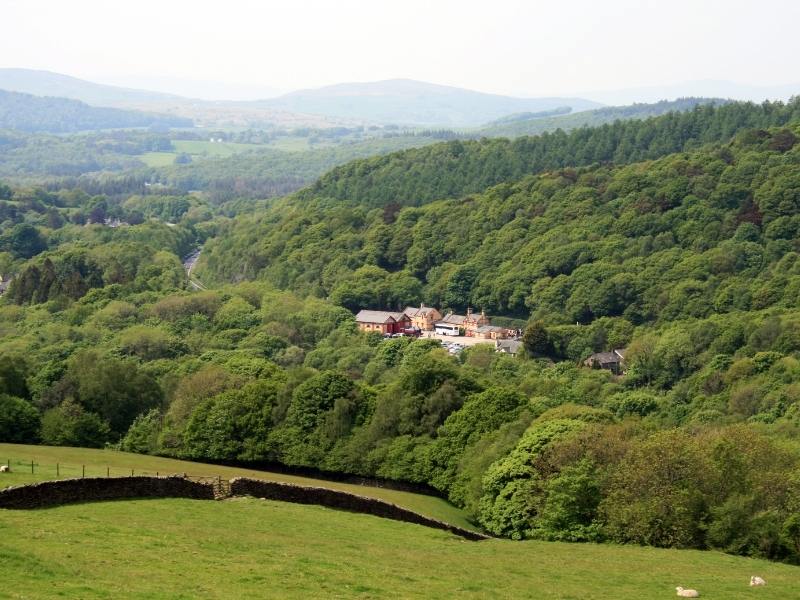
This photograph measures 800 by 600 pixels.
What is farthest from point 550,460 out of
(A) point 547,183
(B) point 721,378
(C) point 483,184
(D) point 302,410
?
(C) point 483,184

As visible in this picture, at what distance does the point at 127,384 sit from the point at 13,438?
8.97 m

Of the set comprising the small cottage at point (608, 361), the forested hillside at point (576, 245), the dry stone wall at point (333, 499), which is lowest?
the small cottage at point (608, 361)

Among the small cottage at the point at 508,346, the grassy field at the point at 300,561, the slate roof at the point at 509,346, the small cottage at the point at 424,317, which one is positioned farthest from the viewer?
the small cottage at the point at 424,317

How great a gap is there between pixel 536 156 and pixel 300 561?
16396 cm

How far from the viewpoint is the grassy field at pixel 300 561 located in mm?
24719

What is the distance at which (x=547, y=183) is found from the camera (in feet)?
522

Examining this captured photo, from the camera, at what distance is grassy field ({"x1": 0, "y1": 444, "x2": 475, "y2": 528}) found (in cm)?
4138

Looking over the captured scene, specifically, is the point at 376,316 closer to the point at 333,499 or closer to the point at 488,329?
the point at 488,329

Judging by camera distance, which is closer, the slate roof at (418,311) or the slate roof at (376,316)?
the slate roof at (376,316)

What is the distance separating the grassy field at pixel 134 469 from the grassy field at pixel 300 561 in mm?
5724

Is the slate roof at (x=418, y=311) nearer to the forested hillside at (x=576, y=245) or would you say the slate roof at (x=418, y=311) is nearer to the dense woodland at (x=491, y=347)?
the forested hillside at (x=576, y=245)

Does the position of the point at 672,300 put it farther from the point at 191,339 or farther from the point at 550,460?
the point at 550,460

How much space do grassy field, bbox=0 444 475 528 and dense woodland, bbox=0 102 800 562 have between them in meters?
1.75

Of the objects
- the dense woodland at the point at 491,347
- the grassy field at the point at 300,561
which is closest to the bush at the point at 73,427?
the dense woodland at the point at 491,347
